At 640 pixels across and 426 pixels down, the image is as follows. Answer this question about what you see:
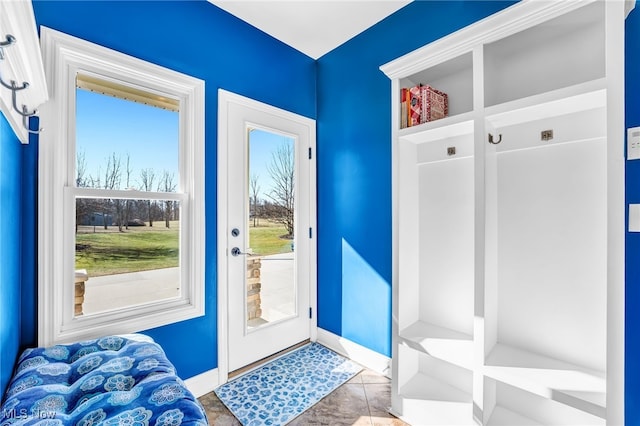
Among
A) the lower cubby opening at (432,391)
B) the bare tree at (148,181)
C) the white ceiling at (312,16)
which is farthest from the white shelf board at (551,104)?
the bare tree at (148,181)

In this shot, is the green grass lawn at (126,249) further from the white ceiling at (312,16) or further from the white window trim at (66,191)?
the white ceiling at (312,16)

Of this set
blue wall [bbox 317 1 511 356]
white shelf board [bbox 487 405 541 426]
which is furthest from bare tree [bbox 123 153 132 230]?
white shelf board [bbox 487 405 541 426]

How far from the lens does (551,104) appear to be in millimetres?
1366

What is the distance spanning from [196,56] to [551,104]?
7.12 feet

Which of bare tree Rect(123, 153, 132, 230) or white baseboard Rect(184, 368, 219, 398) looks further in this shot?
white baseboard Rect(184, 368, 219, 398)

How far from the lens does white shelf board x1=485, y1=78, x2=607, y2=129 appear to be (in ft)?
4.09

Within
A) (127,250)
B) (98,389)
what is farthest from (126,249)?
(98,389)

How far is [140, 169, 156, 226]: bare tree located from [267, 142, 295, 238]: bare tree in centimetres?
93

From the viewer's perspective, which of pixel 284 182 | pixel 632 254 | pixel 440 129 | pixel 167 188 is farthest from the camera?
pixel 284 182

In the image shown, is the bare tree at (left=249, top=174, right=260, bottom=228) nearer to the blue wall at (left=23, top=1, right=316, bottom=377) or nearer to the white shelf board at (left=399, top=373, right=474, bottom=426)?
the blue wall at (left=23, top=1, right=316, bottom=377)

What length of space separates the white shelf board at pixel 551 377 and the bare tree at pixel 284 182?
1.81m

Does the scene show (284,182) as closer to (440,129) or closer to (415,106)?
(415,106)

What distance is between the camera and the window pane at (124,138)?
1.71 meters

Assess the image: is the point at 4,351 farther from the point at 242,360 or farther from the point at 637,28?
the point at 637,28
